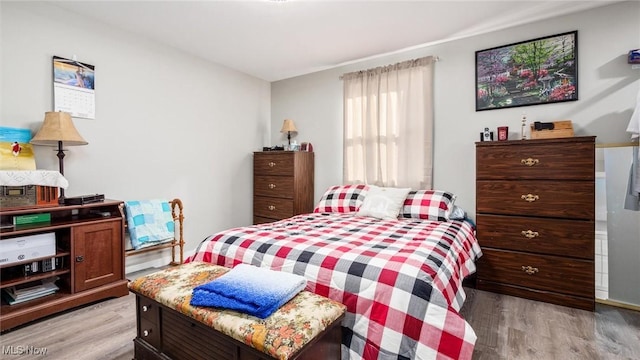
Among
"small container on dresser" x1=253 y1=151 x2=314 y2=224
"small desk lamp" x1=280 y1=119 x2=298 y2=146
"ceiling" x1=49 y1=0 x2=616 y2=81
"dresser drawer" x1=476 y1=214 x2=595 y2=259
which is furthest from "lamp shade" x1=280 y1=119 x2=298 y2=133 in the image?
"dresser drawer" x1=476 y1=214 x2=595 y2=259

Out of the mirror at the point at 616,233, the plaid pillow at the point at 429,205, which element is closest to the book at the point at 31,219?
the plaid pillow at the point at 429,205

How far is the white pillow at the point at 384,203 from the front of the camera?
2830 millimetres

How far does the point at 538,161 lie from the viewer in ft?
7.84

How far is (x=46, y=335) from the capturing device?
1.90 metres

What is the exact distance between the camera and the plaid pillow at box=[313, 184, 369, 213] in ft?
10.5

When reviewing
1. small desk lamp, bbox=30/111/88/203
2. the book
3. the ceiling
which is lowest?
the book

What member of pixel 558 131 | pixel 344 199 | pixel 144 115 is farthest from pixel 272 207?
pixel 558 131

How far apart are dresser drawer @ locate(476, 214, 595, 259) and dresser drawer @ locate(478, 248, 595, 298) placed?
56mm

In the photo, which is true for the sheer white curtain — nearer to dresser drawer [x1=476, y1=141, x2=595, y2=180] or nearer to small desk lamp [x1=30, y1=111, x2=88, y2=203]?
dresser drawer [x1=476, y1=141, x2=595, y2=180]

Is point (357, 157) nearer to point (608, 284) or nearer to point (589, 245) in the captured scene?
point (589, 245)

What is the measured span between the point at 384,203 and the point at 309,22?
1826 millimetres

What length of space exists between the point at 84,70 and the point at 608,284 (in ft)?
15.3

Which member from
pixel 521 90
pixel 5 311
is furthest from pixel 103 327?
pixel 521 90

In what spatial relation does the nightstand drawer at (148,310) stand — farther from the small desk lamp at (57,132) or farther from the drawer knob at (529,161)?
the drawer knob at (529,161)
